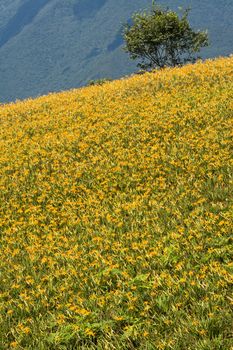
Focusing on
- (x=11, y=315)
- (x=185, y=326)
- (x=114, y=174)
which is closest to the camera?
(x=185, y=326)

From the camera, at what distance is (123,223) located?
9180mm

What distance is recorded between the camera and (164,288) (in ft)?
21.4

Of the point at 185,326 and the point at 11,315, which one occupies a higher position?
the point at 11,315

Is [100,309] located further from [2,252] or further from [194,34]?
[194,34]

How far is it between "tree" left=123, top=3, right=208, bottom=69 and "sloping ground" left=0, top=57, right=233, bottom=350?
4140 centimetres

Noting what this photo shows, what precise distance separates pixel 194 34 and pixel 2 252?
57.0 meters

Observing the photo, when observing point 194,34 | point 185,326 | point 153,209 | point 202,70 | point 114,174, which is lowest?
point 185,326

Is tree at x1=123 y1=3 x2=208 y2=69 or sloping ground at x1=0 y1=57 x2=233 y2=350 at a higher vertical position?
tree at x1=123 y1=3 x2=208 y2=69

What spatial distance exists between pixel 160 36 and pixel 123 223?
5089 centimetres

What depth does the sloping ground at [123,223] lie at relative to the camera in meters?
6.19

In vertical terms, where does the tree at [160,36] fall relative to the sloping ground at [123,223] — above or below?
above

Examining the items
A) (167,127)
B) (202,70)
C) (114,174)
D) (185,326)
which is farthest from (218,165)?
(202,70)

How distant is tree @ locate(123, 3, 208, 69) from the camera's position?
57.8m

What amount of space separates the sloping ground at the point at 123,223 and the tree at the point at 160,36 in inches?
1630
